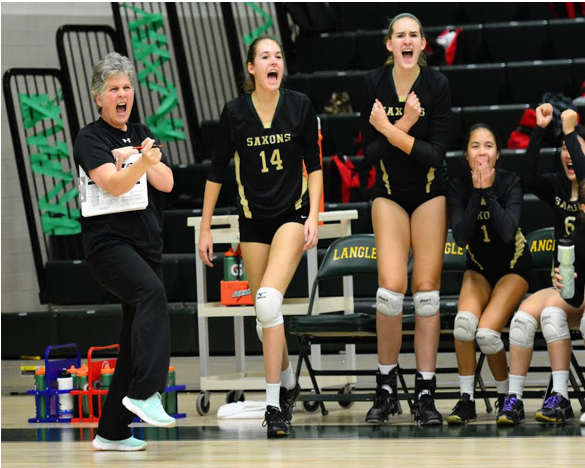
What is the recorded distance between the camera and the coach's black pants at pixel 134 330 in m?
4.05

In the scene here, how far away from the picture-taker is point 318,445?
425 centimetres

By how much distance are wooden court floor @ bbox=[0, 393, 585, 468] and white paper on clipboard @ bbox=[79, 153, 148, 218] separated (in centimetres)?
88

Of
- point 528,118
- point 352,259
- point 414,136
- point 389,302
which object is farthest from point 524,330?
point 528,118

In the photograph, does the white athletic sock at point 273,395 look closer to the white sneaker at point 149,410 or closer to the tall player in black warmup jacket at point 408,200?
the tall player in black warmup jacket at point 408,200

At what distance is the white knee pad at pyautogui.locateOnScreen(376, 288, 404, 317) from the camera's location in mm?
4809

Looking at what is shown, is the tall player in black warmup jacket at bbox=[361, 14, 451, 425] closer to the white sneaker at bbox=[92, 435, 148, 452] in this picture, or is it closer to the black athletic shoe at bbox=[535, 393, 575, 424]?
the black athletic shoe at bbox=[535, 393, 575, 424]

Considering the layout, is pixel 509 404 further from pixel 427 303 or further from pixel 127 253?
pixel 127 253

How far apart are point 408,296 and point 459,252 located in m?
1.61

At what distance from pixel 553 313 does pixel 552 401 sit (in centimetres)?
36

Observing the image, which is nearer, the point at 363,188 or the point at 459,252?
the point at 459,252

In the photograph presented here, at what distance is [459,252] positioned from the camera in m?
5.59

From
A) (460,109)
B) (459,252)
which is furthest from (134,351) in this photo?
(460,109)

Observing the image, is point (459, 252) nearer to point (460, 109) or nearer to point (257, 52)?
point (257, 52)

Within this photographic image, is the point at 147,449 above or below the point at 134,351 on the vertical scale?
below
